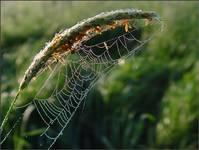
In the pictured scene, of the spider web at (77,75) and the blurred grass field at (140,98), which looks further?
the blurred grass field at (140,98)

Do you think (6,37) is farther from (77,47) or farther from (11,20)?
(77,47)

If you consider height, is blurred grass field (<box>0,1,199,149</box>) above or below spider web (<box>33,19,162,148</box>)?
below

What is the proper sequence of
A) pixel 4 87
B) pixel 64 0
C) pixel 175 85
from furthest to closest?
pixel 64 0
pixel 175 85
pixel 4 87

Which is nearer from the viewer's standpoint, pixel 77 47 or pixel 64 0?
pixel 77 47

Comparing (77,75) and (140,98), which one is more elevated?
(77,75)

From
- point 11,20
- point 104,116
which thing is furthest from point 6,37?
point 104,116

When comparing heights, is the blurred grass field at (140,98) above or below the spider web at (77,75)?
below

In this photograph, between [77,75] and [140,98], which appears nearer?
[77,75]

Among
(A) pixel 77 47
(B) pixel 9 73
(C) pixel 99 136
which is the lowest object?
(C) pixel 99 136
